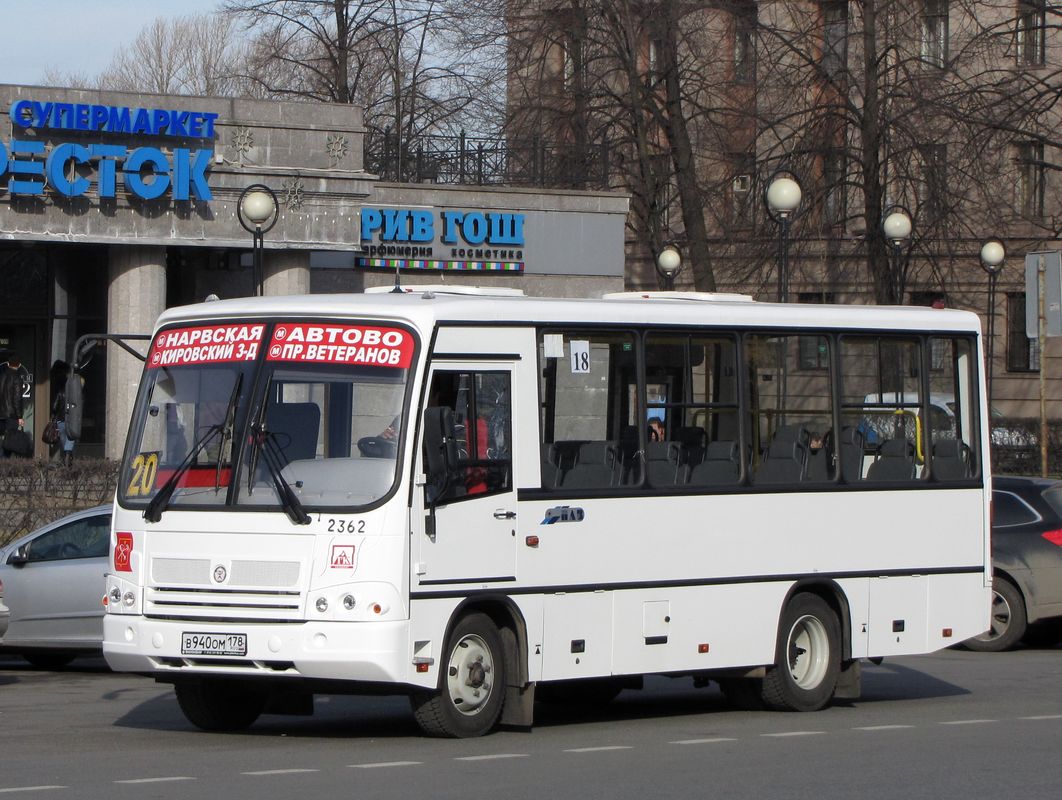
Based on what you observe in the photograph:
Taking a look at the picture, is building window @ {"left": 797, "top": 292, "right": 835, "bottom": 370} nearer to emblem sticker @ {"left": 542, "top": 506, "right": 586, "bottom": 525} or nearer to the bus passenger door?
emblem sticker @ {"left": 542, "top": 506, "right": 586, "bottom": 525}

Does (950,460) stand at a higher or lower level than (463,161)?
lower

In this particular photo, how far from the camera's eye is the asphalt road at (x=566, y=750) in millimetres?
9281

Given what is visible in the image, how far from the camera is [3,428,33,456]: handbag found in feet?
97.9

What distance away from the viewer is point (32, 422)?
3319 cm

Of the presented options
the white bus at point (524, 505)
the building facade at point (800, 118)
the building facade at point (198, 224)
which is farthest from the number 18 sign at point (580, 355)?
the building facade at point (800, 118)

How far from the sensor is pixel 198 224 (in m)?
30.1

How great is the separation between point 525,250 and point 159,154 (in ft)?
24.7

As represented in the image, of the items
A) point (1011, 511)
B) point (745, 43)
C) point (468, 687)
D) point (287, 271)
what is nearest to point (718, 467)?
point (468, 687)

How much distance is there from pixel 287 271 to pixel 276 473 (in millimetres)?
20957

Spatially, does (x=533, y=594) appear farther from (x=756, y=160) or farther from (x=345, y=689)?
(x=756, y=160)

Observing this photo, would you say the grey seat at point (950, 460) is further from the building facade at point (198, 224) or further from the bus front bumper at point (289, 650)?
the building facade at point (198, 224)

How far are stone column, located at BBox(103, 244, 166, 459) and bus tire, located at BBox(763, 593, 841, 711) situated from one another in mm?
19086

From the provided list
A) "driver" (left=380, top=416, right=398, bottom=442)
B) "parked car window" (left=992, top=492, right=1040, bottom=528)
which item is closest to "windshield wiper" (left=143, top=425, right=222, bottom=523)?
"driver" (left=380, top=416, right=398, bottom=442)

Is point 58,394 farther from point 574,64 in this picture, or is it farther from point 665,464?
point 665,464
